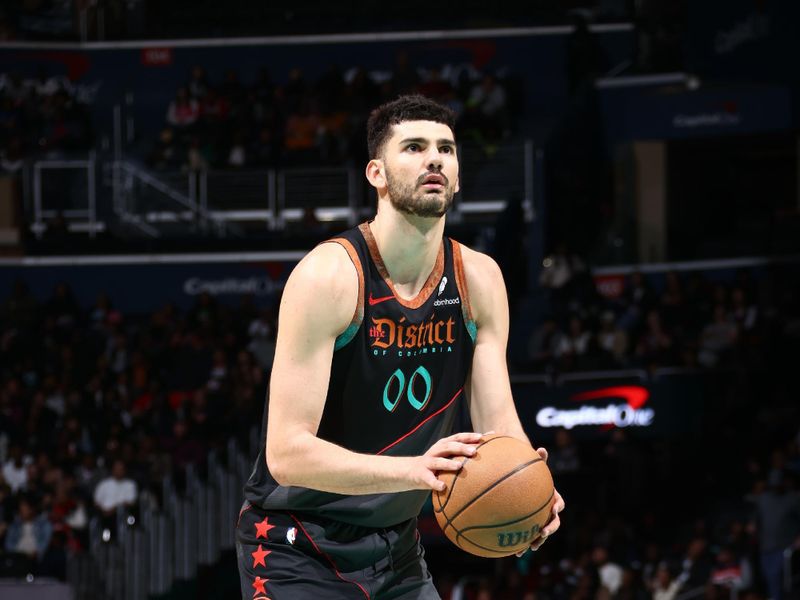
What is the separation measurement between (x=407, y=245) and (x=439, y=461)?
3.39ft

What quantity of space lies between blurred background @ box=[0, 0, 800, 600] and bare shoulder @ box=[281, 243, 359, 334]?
8.34 m

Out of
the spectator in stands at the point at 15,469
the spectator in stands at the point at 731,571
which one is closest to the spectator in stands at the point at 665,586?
the spectator in stands at the point at 731,571

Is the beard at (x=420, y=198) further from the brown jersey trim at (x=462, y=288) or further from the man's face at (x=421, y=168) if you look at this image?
the brown jersey trim at (x=462, y=288)

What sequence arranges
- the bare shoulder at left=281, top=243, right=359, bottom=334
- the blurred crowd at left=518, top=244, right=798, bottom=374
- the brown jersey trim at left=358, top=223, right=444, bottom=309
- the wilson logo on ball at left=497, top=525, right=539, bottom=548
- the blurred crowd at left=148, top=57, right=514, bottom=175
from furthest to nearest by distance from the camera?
the blurred crowd at left=148, top=57, right=514, bottom=175, the blurred crowd at left=518, top=244, right=798, bottom=374, the brown jersey trim at left=358, top=223, right=444, bottom=309, the bare shoulder at left=281, top=243, right=359, bottom=334, the wilson logo on ball at left=497, top=525, right=539, bottom=548

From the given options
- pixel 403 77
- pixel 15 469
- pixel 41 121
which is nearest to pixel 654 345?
pixel 403 77

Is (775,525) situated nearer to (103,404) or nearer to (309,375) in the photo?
(103,404)

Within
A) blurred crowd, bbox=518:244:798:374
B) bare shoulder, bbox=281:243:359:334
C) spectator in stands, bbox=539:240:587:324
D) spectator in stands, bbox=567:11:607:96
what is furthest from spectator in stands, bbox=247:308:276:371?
bare shoulder, bbox=281:243:359:334

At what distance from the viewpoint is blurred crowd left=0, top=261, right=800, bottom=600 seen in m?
16.4

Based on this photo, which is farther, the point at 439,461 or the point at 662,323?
the point at 662,323

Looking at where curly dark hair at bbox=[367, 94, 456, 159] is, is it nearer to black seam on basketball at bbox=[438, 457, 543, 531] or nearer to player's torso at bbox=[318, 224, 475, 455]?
player's torso at bbox=[318, 224, 475, 455]

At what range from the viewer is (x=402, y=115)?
5777 mm

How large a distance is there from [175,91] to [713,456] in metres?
13.3

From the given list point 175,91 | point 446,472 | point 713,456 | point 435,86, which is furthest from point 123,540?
point 175,91

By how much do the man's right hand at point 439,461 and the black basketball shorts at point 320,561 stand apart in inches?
31.2
